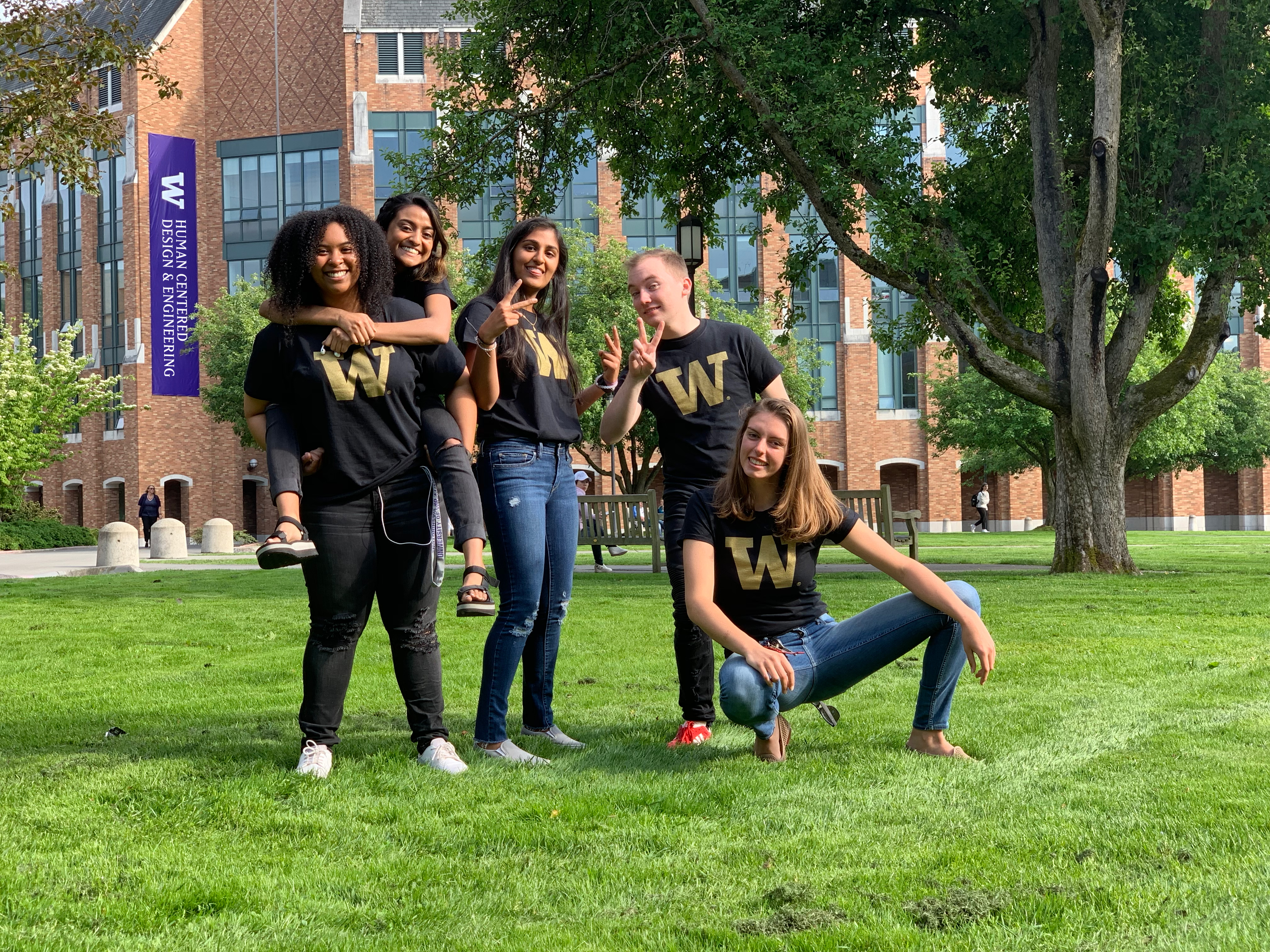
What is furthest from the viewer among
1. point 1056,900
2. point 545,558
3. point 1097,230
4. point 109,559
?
point 109,559

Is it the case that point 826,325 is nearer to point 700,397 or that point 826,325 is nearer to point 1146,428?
point 1146,428

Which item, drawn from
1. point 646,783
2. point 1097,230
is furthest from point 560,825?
point 1097,230

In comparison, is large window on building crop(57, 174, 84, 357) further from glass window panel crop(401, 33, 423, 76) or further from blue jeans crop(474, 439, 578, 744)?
blue jeans crop(474, 439, 578, 744)

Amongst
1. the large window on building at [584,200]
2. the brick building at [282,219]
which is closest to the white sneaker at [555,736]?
the brick building at [282,219]

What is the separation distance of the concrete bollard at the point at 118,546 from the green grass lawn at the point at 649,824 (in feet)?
43.6

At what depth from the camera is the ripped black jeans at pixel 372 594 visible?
4.29 m

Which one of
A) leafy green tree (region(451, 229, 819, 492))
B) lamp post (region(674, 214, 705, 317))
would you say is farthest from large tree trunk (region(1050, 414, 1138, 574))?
leafy green tree (region(451, 229, 819, 492))

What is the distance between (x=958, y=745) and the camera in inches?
178

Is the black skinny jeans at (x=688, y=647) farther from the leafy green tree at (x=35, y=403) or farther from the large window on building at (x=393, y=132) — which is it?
the large window on building at (x=393, y=132)

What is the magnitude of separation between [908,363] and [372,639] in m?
43.7

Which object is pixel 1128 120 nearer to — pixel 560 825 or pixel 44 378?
pixel 560 825

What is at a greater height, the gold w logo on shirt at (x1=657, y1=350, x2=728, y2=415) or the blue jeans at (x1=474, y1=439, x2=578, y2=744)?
the gold w logo on shirt at (x1=657, y1=350, x2=728, y2=415)

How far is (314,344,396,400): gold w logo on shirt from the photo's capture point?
425cm

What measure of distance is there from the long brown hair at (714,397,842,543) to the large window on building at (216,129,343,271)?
1851 inches
